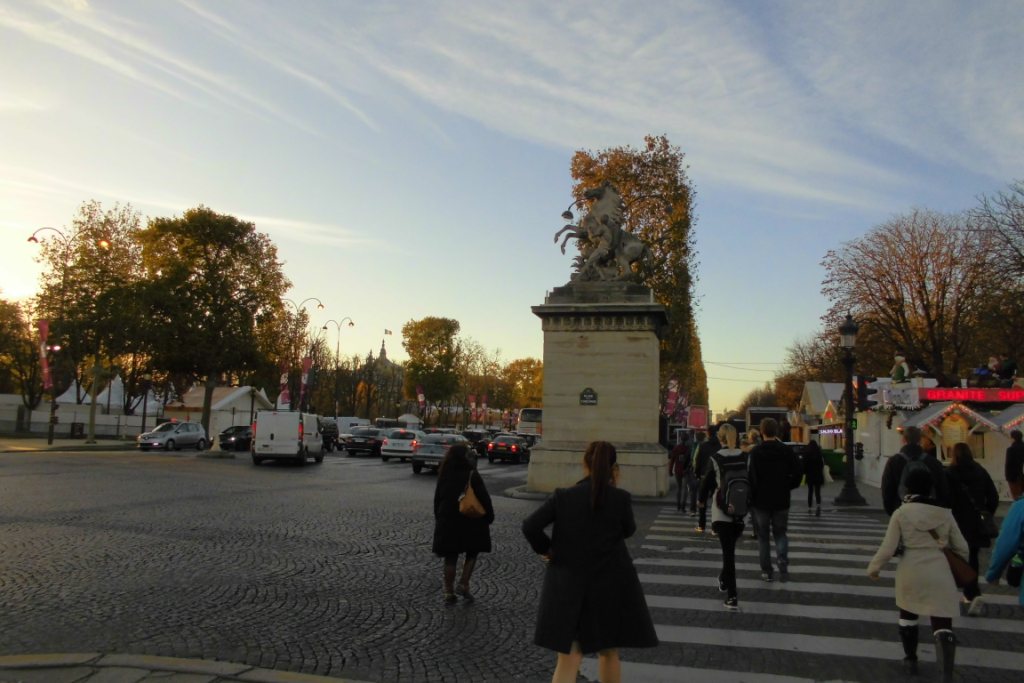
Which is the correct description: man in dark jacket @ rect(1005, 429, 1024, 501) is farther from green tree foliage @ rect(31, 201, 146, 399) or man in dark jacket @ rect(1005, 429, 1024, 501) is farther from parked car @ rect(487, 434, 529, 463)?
green tree foliage @ rect(31, 201, 146, 399)

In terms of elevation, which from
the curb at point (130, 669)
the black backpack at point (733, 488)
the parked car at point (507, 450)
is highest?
the black backpack at point (733, 488)

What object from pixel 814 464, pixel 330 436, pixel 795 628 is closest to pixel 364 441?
pixel 330 436

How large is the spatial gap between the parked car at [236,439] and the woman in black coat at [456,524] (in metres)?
37.1

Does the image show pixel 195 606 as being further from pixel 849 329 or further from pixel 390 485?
pixel 849 329

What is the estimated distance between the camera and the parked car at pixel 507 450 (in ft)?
137

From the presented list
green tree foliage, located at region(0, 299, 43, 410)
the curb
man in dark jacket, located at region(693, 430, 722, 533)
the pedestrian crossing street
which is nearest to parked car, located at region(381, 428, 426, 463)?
man in dark jacket, located at region(693, 430, 722, 533)

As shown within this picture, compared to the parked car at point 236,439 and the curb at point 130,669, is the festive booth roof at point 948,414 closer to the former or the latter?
the curb at point 130,669

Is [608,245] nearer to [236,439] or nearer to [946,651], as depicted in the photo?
[946,651]

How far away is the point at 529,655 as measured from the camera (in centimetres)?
645

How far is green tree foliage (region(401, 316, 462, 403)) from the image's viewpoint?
86125mm

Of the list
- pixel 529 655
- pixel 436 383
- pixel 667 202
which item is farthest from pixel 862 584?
pixel 436 383

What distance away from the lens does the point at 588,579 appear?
15.1 feet

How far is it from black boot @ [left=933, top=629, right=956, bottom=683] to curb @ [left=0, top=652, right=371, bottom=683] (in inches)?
172

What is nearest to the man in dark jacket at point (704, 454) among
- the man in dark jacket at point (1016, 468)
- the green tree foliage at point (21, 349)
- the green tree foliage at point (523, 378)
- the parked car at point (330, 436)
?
the man in dark jacket at point (1016, 468)
